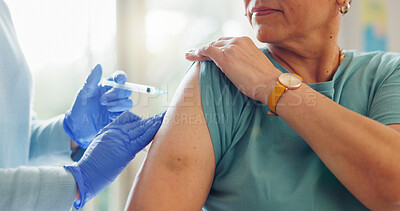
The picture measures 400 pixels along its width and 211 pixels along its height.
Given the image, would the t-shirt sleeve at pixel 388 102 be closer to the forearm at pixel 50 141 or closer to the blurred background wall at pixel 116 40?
the forearm at pixel 50 141

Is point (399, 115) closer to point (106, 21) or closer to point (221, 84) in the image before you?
point (221, 84)

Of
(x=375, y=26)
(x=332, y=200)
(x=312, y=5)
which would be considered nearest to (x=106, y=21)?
(x=312, y=5)

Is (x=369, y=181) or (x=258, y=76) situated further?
(x=258, y=76)

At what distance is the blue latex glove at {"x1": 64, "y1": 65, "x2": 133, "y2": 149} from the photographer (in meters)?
1.26

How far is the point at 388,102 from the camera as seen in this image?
92 cm

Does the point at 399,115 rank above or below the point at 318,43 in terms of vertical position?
below

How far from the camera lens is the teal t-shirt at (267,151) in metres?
0.87

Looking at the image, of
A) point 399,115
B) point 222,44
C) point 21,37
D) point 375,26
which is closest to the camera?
point 399,115

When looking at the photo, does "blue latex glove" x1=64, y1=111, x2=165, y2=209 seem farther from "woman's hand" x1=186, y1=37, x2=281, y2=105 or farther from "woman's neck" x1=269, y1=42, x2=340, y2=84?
"woman's neck" x1=269, y1=42, x2=340, y2=84

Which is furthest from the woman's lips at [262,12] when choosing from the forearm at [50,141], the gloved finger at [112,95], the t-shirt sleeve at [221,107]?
the forearm at [50,141]

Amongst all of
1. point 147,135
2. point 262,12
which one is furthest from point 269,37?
point 147,135

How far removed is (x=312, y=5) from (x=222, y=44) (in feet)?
0.96

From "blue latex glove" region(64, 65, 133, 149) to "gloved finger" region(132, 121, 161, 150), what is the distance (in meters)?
0.26

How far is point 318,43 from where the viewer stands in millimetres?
1113
